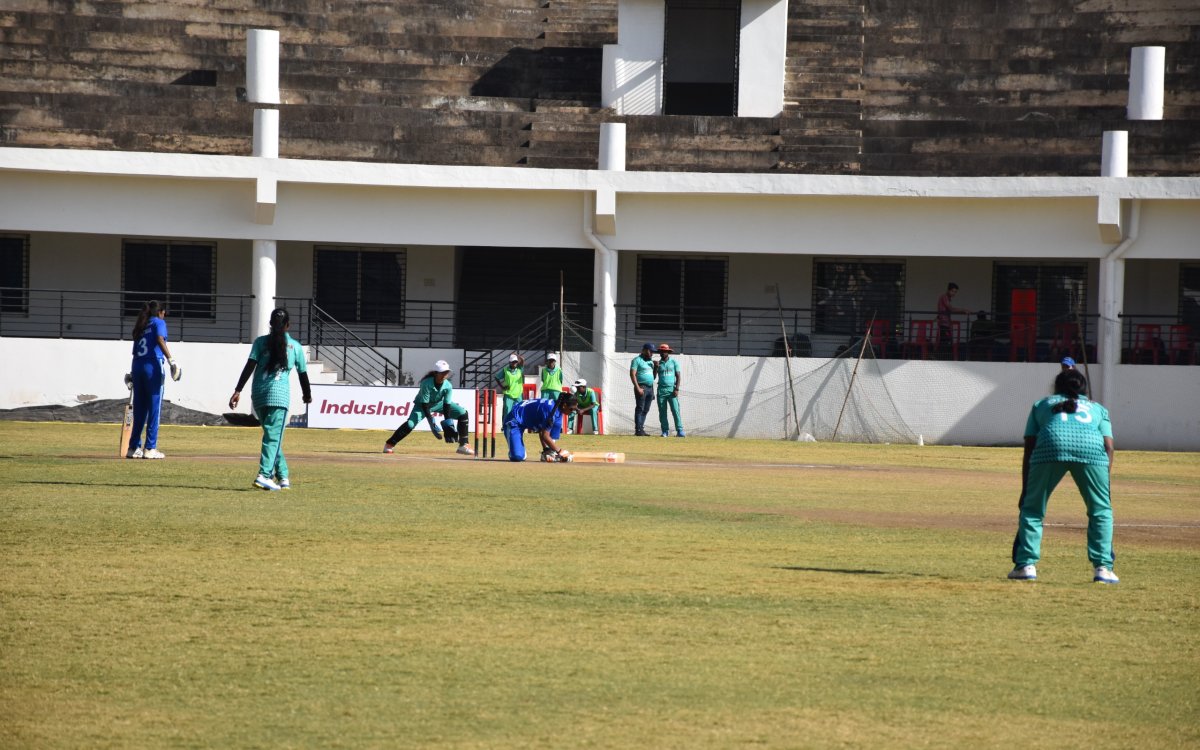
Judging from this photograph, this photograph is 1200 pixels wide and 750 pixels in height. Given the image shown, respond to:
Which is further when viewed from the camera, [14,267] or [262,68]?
[14,267]

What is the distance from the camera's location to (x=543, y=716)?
6.46 m

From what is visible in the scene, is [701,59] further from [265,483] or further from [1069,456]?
[1069,456]

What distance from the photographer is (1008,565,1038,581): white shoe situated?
10.5 meters

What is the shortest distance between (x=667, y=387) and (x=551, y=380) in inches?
106

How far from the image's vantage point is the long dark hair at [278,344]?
1476cm

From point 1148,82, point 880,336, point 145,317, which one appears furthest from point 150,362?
point 1148,82

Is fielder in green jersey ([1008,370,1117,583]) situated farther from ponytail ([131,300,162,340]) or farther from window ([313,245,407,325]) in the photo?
window ([313,245,407,325])

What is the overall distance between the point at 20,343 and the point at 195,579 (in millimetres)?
22412

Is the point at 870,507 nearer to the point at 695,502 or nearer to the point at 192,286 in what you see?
the point at 695,502

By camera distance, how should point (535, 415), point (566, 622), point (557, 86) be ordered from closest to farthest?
point (566, 622)
point (535, 415)
point (557, 86)

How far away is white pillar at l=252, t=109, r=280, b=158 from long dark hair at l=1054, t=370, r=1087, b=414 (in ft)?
76.1

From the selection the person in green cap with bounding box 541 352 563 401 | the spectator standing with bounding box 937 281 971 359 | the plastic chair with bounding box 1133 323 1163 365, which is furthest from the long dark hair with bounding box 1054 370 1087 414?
the plastic chair with bounding box 1133 323 1163 365

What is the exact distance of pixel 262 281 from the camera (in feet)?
103

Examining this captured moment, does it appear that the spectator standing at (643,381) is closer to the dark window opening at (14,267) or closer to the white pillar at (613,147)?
the white pillar at (613,147)
